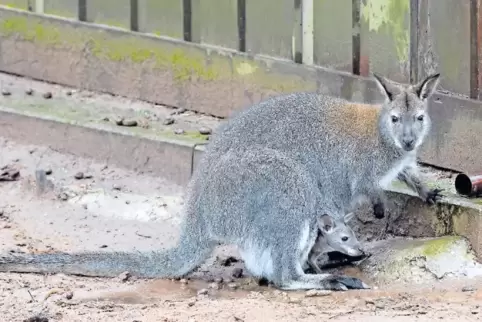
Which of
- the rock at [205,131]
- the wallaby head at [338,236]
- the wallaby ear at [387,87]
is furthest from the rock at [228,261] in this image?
the rock at [205,131]

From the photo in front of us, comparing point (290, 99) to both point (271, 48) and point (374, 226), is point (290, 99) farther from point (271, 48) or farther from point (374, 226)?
point (271, 48)

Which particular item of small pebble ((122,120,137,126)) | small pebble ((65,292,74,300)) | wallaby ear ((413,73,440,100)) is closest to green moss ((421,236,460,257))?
wallaby ear ((413,73,440,100))

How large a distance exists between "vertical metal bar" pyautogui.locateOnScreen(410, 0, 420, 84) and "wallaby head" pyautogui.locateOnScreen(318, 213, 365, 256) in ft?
4.30

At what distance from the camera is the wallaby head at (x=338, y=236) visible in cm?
734

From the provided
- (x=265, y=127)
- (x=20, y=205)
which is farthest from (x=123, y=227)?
(x=265, y=127)

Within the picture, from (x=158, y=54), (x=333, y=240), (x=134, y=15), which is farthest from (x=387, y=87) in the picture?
(x=134, y=15)

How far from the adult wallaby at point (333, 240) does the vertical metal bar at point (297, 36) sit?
6.15ft

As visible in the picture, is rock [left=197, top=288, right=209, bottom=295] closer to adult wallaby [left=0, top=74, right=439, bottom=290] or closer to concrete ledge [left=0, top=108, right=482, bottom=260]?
adult wallaby [left=0, top=74, right=439, bottom=290]

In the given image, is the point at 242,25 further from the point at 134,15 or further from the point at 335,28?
the point at 134,15

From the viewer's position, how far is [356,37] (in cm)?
861

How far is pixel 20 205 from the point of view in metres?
8.73

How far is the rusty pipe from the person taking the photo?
745 cm

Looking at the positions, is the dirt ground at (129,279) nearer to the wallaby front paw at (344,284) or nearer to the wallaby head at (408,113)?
the wallaby front paw at (344,284)

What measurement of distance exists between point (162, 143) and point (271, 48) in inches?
41.4
